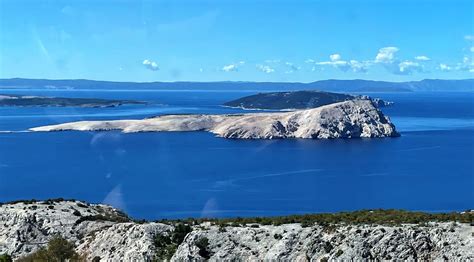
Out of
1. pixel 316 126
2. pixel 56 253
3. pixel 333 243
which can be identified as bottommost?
pixel 316 126

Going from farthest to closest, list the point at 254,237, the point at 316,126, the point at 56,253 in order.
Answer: the point at 316,126, the point at 254,237, the point at 56,253

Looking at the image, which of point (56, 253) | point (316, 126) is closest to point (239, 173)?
point (316, 126)

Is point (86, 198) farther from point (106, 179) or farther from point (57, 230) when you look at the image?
point (57, 230)

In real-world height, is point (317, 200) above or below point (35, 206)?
below

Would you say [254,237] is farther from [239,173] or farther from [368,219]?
[239,173]

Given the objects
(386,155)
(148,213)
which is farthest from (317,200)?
(386,155)

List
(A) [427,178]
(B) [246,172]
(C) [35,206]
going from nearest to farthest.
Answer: (C) [35,206] → (A) [427,178] → (B) [246,172]

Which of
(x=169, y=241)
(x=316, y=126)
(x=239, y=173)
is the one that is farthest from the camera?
(x=316, y=126)
